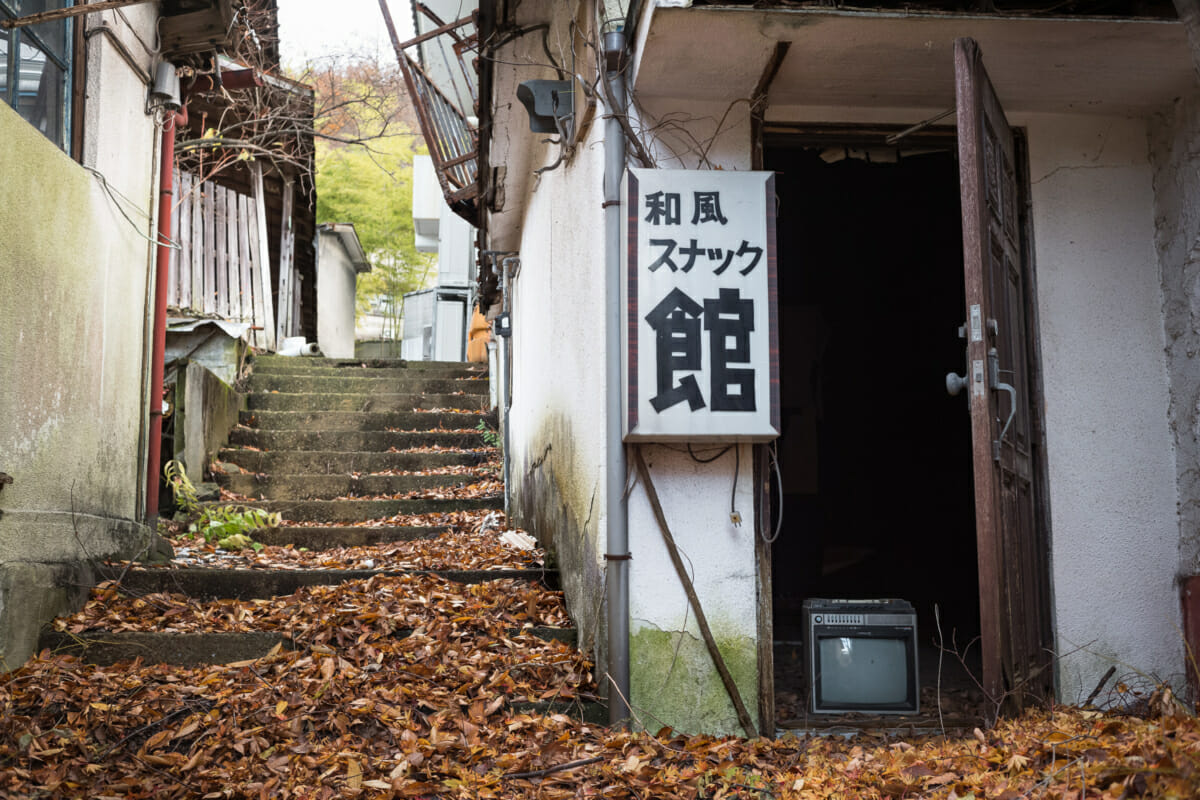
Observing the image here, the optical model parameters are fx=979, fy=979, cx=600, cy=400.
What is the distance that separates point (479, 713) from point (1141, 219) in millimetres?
4166

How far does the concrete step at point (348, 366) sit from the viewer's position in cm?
1259

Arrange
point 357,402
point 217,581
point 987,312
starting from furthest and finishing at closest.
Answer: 1. point 357,402
2. point 217,581
3. point 987,312

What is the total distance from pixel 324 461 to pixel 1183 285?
26.1ft

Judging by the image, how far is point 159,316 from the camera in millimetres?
7168

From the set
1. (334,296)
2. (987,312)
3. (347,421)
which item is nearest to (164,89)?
(347,421)

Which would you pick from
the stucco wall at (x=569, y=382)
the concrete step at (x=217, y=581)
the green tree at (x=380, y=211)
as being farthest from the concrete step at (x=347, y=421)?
the green tree at (x=380, y=211)

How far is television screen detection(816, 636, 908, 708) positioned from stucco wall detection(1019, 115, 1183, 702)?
822 mm

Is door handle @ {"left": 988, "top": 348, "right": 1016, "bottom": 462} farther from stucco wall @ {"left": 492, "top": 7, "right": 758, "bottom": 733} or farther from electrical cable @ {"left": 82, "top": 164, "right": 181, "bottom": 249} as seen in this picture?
electrical cable @ {"left": 82, "top": 164, "right": 181, "bottom": 249}

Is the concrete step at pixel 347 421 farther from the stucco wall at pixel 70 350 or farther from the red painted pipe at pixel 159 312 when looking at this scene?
the stucco wall at pixel 70 350

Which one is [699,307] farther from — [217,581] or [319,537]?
[319,537]

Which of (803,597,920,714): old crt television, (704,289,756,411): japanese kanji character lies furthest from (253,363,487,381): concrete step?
(803,597,920,714): old crt television

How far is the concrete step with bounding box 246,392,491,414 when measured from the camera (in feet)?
37.7

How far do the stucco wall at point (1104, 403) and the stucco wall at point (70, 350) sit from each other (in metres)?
5.19

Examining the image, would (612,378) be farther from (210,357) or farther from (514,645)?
(210,357)
